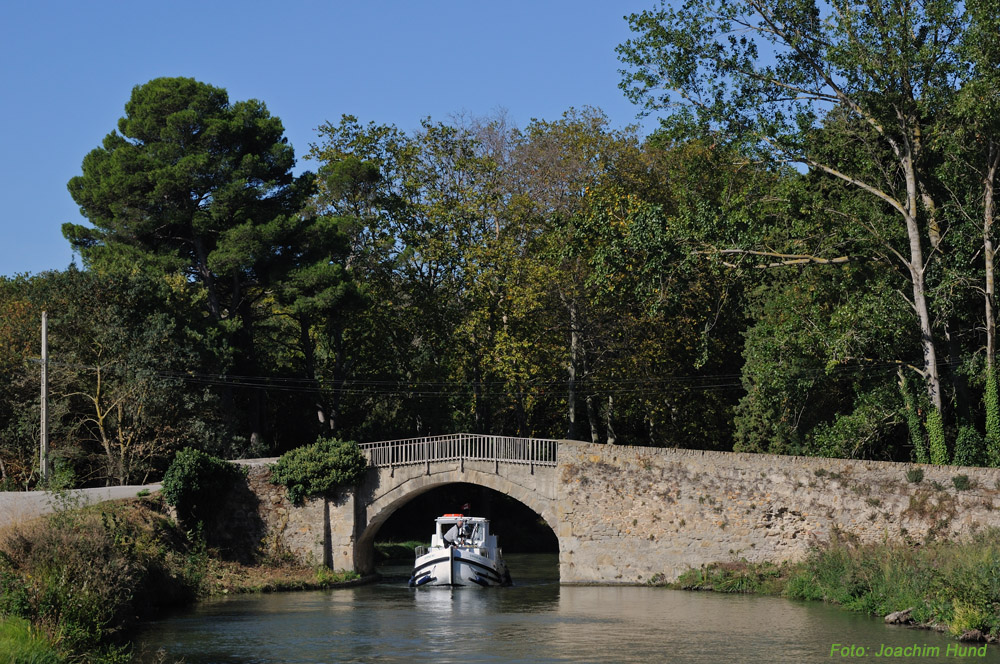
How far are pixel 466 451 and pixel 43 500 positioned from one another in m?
11.8

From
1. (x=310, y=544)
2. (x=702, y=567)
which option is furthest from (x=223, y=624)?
(x=702, y=567)

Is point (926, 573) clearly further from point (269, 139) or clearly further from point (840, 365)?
point (269, 139)

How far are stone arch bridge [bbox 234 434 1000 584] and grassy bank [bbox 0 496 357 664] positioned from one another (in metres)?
3.00

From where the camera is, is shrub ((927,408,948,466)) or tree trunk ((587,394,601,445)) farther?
tree trunk ((587,394,601,445))

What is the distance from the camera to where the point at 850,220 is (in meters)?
33.4

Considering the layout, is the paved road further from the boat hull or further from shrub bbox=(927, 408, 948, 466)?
shrub bbox=(927, 408, 948, 466)

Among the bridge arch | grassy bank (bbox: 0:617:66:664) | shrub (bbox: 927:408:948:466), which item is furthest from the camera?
the bridge arch

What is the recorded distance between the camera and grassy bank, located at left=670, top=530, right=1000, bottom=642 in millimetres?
22656

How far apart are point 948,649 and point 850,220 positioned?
48.7ft

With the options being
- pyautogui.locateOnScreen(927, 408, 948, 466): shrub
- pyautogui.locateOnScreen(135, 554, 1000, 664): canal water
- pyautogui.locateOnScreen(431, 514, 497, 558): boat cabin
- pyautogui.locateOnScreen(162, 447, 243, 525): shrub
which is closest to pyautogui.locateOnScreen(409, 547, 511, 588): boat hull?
pyautogui.locateOnScreen(431, 514, 497, 558): boat cabin

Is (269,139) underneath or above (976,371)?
above

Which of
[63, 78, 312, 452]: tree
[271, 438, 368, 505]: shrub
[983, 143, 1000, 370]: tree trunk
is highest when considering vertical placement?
[63, 78, 312, 452]: tree

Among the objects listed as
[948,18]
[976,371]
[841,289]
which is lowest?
[976,371]

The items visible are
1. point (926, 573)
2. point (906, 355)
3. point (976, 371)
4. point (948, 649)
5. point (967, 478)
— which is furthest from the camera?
Result: point (906, 355)
